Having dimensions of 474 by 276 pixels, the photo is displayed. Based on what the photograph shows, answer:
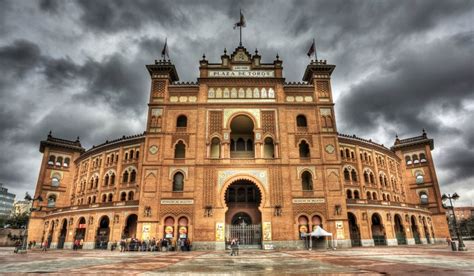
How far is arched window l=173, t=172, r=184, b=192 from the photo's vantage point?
31.0 meters

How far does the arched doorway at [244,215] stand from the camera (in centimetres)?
3047

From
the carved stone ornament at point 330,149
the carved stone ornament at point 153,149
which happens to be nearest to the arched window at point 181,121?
the carved stone ornament at point 153,149

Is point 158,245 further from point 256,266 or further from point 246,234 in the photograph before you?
point 256,266

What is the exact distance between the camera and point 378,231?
38625mm

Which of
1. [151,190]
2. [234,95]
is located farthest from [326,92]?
[151,190]

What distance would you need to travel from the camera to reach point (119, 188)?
41.2m

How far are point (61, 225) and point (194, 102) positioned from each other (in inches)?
1018

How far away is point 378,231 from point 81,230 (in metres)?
39.8

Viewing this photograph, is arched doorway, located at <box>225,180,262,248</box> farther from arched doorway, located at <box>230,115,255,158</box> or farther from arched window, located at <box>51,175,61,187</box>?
arched window, located at <box>51,175,61,187</box>

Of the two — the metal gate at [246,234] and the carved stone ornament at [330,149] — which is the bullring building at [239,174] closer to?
the metal gate at [246,234]

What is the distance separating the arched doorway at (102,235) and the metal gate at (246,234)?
16133 millimetres

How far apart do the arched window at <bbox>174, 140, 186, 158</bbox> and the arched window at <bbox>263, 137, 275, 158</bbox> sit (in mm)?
9249

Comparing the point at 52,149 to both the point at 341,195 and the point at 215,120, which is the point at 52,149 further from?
the point at 341,195

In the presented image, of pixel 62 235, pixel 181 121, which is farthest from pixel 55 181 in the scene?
pixel 181 121
